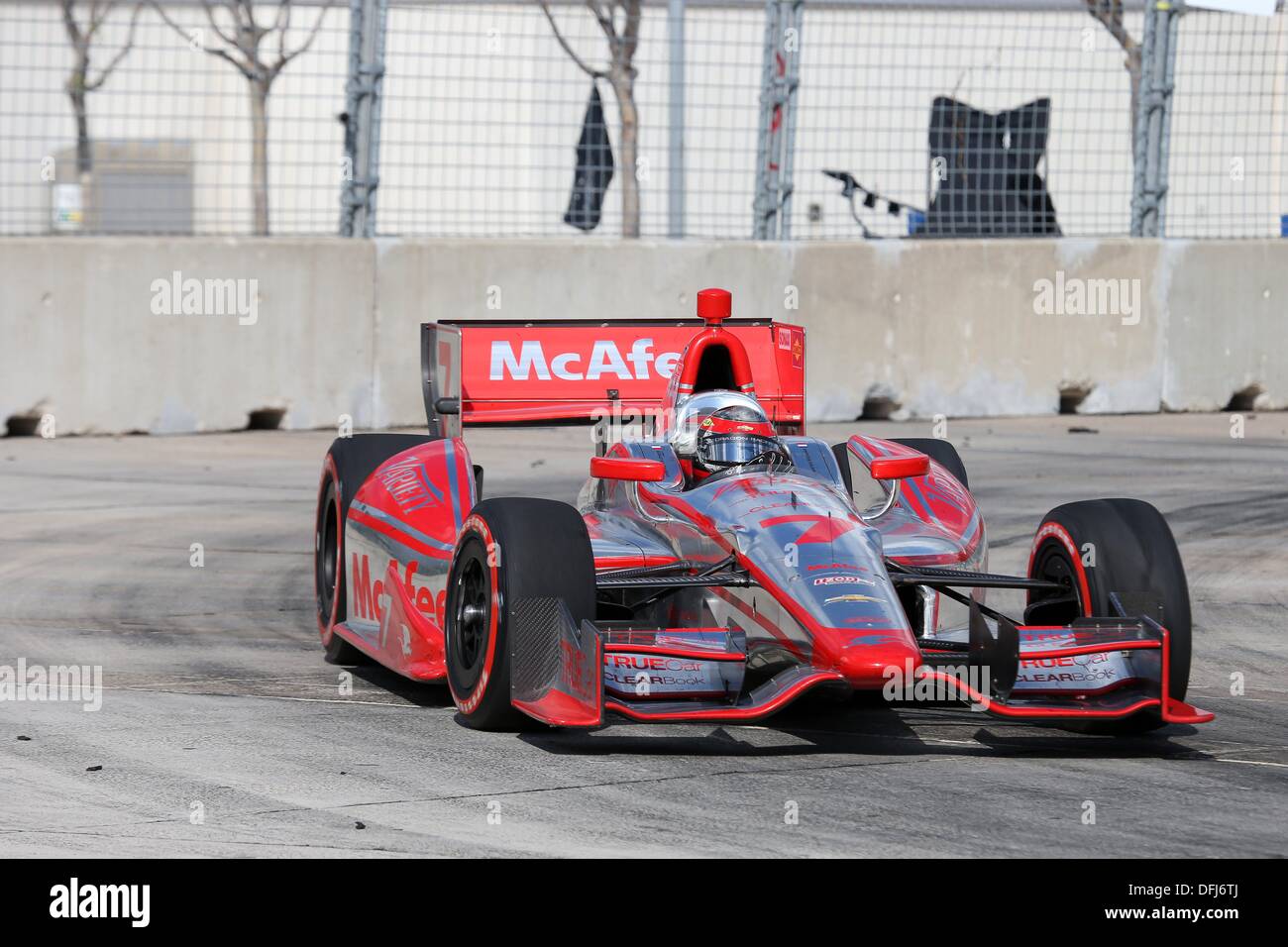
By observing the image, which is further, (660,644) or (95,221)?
(95,221)

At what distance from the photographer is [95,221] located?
14.6m

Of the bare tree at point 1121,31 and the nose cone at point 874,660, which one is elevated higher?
the bare tree at point 1121,31

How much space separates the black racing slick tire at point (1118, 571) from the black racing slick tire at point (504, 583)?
1.63m

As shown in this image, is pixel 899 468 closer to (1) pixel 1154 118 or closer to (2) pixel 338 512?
(2) pixel 338 512

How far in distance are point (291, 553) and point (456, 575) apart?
11.7 ft

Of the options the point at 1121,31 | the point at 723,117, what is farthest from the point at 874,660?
the point at 1121,31

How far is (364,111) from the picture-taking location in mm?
13438

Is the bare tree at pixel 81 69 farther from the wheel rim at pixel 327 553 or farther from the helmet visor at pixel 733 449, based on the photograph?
the helmet visor at pixel 733 449

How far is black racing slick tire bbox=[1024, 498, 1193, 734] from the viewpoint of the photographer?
5.88m

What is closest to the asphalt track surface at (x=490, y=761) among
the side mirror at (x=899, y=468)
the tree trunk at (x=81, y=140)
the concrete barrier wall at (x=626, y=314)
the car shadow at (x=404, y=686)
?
the car shadow at (x=404, y=686)

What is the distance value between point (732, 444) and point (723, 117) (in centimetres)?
870

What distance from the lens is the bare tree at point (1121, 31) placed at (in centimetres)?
1570
